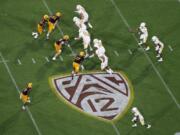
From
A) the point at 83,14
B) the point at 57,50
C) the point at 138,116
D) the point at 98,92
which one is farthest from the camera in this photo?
the point at 83,14

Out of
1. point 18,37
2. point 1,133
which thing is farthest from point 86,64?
point 1,133

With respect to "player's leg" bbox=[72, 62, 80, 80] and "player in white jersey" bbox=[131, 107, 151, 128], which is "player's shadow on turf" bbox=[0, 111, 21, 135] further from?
"player in white jersey" bbox=[131, 107, 151, 128]

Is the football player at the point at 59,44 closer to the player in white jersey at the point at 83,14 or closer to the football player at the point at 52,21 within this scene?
the football player at the point at 52,21

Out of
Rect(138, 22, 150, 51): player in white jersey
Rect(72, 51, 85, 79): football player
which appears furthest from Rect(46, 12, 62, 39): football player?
Rect(138, 22, 150, 51): player in white jersey

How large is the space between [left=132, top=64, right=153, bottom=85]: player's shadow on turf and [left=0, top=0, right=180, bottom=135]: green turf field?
40 mm

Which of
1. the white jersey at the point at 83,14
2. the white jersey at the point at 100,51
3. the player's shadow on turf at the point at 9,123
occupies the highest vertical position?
the white jersey at the point at 83,14

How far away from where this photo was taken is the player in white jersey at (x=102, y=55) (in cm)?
2816

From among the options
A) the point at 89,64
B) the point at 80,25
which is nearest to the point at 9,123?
the point at 89,64

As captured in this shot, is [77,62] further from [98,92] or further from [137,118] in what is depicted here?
[137,118]

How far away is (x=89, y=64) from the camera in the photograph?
2861 centimetres

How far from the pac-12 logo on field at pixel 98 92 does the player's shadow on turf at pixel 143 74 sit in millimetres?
397

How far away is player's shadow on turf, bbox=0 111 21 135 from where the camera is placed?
82.2ft

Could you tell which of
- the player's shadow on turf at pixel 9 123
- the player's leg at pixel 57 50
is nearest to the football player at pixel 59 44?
the player's leg at pixel 57 50

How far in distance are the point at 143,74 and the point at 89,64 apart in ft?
7.29
